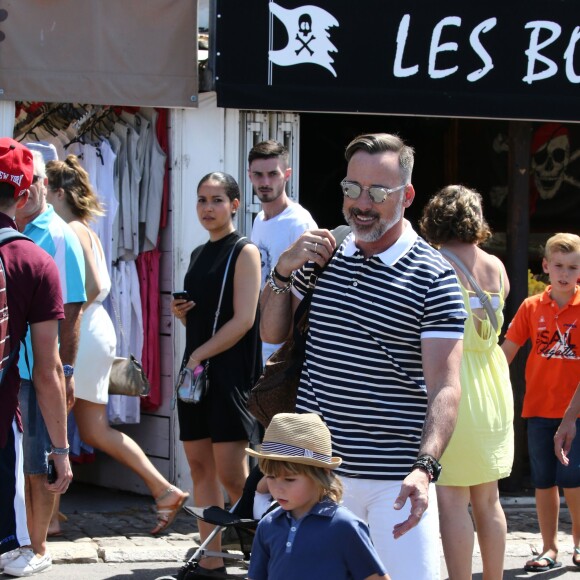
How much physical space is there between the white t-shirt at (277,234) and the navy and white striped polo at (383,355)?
2969mm

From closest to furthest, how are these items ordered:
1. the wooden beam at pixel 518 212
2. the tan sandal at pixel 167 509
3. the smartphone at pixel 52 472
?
1. the smartphone at pixel 52 472
2. the tan sandal at pixel 167 509
3. the wooden beam at pixel 518 212

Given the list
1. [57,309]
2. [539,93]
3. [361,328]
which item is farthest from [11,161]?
[539,93]

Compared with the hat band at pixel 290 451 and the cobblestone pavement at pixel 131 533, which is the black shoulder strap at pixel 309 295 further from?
the cobblestone pavement at pixel 131 533

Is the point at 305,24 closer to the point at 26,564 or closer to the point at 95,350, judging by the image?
the point at 95,350

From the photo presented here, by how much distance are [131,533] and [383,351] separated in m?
3.58

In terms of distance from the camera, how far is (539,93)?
773 centimetres

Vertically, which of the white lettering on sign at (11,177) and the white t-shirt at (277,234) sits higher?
the white lettering on sign at (11,177)

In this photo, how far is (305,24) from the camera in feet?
24.1

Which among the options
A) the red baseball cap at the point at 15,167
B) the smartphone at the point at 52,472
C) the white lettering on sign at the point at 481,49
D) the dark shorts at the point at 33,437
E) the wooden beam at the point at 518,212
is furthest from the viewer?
the wooden beam at the point at 518,212

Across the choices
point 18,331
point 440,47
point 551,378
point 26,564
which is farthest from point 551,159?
point 18,331

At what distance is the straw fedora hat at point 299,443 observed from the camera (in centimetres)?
358

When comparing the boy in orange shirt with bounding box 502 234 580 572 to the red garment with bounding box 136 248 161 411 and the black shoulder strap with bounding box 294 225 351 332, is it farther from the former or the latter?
the black shoulder strap with bounding box 294 225 351 332

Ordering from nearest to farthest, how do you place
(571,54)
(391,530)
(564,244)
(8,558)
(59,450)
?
1. (391,530)
2. (59,450)
3. (8,558)
4. (564,244)
5. (571,54)

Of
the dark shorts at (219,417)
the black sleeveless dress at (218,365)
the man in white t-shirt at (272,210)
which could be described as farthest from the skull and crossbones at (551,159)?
the dark shorts at (219,417)
